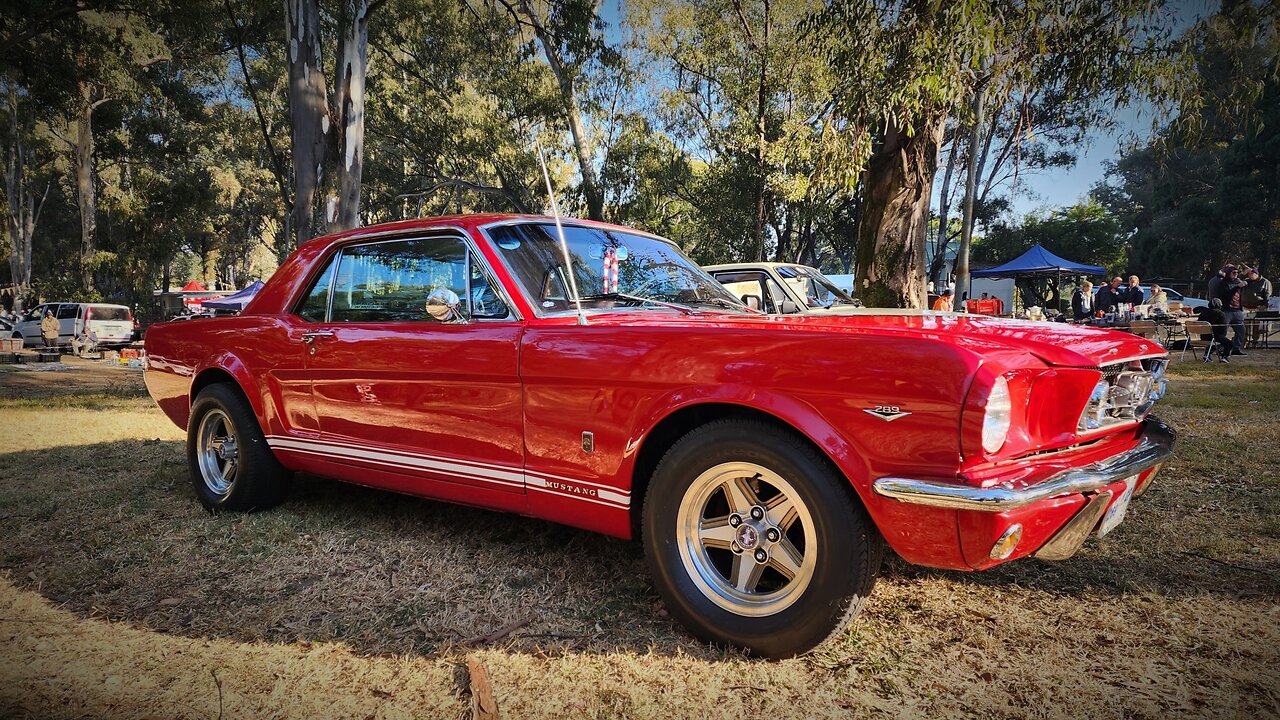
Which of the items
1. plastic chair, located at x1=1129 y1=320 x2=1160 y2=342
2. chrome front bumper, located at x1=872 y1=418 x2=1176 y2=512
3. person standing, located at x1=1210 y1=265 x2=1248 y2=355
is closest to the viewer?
chrome front bumper, located at x1=872 y1=418 x2=1176 y2=512

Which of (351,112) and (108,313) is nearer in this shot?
(351,112)

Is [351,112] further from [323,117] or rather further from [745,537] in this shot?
[745,537]

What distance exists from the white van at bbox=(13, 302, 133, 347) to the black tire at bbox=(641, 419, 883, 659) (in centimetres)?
2312

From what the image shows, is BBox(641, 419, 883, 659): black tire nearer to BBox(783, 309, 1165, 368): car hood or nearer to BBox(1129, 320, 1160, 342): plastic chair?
BBox(783, 309, 1165, 368): car hood

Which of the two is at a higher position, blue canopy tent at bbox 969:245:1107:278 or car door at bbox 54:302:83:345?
blue canopy tent at bbox 969:245:1107:278

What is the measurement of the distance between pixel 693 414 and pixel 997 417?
1.00 m

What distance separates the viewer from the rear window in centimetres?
1977

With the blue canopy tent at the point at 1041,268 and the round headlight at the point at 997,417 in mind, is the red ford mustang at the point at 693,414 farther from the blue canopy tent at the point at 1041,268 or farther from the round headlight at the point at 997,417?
the blue canopy tent at the point at 1041,268

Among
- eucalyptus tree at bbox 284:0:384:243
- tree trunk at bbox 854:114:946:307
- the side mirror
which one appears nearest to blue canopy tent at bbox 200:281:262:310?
eucalyptus tree at bbox 284:0:384:243

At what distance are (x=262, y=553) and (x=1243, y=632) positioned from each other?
4033 mm

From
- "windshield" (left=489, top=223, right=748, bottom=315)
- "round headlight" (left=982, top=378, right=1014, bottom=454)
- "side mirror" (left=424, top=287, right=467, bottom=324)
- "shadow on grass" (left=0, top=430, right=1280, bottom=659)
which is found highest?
"windshield" (left=489, top=223, right=748, bottom=315)

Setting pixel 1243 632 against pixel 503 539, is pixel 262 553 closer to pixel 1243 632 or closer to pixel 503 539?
pixel 503 539

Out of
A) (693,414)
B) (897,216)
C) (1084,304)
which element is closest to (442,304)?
(693,414)

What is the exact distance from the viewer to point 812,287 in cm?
1156
